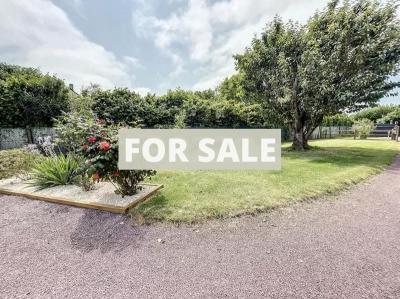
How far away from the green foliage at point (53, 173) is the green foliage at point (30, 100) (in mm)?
7289

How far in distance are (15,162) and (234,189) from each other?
6.19 meters

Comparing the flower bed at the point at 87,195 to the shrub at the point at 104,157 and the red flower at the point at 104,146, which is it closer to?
the shrub at the point at 104,157

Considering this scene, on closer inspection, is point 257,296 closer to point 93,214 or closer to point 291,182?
point 93,214

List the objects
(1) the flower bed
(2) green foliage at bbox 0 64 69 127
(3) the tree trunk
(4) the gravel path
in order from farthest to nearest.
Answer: (3) the tree trunk, (2) green foliage at bbox 0 64 69 127, (1) the flower bed, (4) the gravel path

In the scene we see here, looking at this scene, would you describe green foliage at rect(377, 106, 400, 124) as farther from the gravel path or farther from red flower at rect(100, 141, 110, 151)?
red flower at rect(100, 141, 110, 151)

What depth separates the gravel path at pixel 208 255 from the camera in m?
2.20

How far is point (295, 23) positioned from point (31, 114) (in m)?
15.0

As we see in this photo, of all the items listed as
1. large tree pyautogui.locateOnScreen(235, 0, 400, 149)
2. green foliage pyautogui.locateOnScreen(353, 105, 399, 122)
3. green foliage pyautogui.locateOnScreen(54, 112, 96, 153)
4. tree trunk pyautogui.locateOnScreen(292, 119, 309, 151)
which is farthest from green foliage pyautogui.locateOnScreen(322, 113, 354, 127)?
green foliage pyautogui.locateOnScreen(54, 112, 96, 153)

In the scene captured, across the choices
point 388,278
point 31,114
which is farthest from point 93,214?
point 31,114

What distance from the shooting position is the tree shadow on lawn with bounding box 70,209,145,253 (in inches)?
120

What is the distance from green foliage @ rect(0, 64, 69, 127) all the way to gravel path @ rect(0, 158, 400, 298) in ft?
29.0

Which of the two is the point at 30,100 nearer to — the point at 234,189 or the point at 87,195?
the point at 87,195

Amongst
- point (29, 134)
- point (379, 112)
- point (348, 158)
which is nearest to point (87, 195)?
point (29, 134)

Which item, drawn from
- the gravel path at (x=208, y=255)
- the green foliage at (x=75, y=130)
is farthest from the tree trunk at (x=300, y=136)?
the green foliage at (x=75, y=130)
